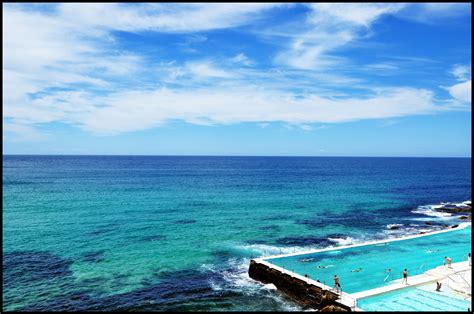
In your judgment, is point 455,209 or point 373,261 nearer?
point 373,261

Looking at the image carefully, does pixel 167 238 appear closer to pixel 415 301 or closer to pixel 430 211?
pixel 415 301

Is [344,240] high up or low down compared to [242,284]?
up

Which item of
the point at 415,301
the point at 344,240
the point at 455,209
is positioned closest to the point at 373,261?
the point at 415,301

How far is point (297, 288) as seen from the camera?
2744cm

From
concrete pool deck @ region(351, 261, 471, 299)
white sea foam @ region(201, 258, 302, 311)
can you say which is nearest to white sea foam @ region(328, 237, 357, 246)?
white sea foam @ region(201, 258, 302, 311)

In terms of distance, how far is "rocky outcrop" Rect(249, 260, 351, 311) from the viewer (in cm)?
2441

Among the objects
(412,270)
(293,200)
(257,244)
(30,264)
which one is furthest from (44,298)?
(293,200)

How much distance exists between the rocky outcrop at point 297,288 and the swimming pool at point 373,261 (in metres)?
1.71

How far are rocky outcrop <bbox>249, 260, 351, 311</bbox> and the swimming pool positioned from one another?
67.3 inches

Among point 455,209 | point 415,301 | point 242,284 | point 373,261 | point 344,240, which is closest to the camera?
point 415,301

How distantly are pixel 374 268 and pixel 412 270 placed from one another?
2841mm

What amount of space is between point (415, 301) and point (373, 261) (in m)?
9.37

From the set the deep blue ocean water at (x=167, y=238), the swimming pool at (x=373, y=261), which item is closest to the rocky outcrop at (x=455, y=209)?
the deep blue ocean water at (x=167, y=238)

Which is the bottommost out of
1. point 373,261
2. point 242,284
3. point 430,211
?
point 242,284
